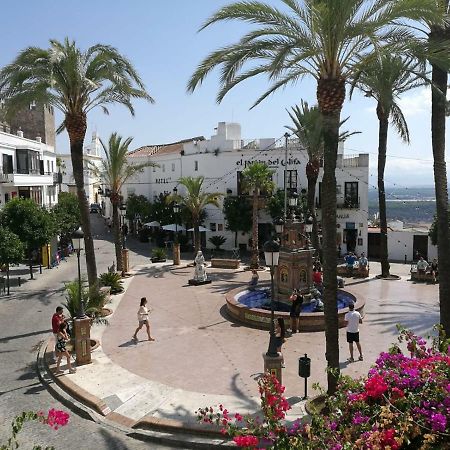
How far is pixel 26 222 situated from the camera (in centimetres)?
2291

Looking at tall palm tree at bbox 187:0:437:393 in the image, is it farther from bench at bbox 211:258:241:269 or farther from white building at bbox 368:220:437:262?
white building at bbox 368:220:437:262

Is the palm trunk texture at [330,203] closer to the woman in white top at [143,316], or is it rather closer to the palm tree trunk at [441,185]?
the palm tree trunk at [441,185]

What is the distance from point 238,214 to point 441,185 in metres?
21.8

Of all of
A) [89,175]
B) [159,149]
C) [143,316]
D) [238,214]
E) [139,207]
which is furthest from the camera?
[89,175]

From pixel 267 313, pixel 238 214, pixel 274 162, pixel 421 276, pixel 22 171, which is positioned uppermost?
pixel 274 162

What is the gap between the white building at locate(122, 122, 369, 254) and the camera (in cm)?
3294

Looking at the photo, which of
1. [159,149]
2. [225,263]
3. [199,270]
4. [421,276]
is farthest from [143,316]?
[159,149]

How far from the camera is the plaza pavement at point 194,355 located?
972 cm

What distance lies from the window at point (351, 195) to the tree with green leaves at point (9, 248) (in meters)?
21.1

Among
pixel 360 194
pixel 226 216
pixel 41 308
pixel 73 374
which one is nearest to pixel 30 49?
pixel 41 308

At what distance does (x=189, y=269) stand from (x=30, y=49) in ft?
44.3

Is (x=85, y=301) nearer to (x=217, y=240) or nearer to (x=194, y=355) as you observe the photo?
(x=194, y=355)

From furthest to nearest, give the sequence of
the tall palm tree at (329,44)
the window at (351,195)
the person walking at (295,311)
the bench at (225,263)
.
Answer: the window at (351,195), the bench at (225,263), the person walking at (295,311), the tall palm tree at (329,44)

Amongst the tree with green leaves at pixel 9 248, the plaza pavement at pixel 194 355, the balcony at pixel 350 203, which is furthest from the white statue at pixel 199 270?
the balcony at pixel 350 203
